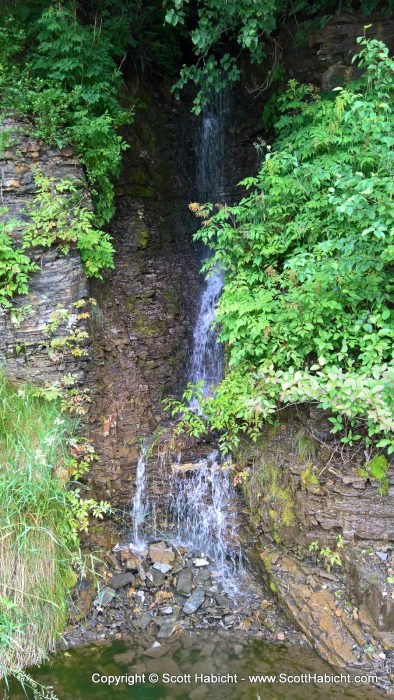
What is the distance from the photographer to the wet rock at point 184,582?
15.0 ft

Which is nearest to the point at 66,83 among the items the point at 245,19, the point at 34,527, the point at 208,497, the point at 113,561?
the point at 245,19

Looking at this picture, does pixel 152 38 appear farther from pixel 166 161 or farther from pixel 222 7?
pixel 222 7

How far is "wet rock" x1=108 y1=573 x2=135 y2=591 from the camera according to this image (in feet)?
15.1

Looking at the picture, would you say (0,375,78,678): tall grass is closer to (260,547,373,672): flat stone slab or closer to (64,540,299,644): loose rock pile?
(64,540,299,644): loose rock pile

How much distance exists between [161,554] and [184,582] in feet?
1.22

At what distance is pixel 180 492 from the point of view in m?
5.32

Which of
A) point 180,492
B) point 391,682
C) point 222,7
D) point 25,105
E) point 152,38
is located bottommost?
point 391,682

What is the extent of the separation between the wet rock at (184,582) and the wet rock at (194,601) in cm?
7

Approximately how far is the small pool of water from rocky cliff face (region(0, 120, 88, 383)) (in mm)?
2479

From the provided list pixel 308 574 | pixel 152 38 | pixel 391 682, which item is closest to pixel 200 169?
pixel 152 38

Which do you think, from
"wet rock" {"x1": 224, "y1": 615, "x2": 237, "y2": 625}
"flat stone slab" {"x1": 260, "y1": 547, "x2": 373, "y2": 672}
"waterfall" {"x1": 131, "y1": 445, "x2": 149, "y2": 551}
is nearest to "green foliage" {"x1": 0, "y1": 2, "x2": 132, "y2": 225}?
"waterfall" {"x1": 131, "y1": 445, "x2": 149, "y2": 551}

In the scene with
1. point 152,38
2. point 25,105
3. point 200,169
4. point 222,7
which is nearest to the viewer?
point 222,7

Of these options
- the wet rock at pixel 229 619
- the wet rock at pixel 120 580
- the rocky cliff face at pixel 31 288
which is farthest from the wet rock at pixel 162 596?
the rocky cliff face at pixel 31 288

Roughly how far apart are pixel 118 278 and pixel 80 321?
4.22 feet
